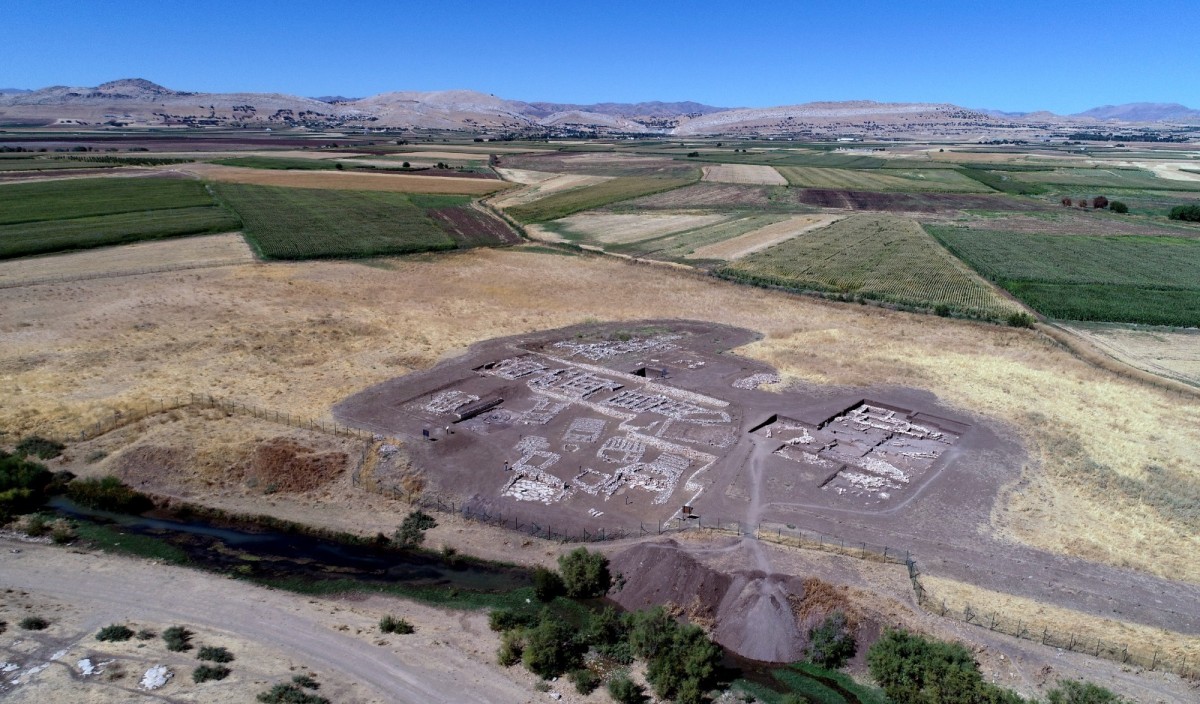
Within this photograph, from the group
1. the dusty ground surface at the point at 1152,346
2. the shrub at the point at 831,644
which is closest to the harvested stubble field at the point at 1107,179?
the dusty ground surface at the point at 1152,346

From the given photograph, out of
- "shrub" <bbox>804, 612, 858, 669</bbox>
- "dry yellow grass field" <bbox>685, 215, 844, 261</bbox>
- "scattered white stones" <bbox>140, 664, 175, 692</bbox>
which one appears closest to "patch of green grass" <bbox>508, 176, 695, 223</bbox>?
"dry yellow grass field" <bbox>685, 215, 844, 261</bbox>

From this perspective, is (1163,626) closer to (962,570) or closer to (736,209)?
(962,570)

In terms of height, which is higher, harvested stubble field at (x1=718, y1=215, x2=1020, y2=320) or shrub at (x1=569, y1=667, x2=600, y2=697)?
harvested stubble field at (x1=718, y1=215, x2=1020, y2=320)

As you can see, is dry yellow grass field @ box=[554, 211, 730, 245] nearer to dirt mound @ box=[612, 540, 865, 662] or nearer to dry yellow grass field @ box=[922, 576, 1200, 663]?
dirt mound @ box=[612, 540, 865, 662]

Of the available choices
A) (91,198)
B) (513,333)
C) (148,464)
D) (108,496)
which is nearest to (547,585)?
(108,496)

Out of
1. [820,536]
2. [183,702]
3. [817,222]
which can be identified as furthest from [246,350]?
[817,222]
